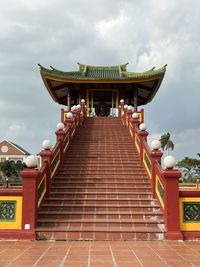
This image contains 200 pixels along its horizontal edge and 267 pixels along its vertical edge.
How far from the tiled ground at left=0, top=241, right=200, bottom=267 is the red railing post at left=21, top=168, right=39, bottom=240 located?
410 millimetres

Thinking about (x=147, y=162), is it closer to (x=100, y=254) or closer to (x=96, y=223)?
(x=96, y=223)

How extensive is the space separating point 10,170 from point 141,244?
39.8m

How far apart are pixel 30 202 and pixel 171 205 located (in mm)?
3023

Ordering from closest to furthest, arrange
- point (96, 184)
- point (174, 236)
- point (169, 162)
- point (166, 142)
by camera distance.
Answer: point (174, 236)
point (169, 162)
point (96, 184)
point (166, 142)

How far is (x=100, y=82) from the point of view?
21500mm

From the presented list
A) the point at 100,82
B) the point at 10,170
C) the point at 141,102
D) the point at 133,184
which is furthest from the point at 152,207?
the point at 10,170

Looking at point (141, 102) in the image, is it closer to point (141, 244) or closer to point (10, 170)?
point (141, 244)

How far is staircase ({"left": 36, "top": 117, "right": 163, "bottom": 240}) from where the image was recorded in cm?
737

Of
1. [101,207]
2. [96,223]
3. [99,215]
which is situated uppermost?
[101,207]

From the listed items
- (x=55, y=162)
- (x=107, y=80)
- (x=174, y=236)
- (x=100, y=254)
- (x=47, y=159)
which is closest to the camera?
(x=100, y=254)

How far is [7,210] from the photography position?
758 cm

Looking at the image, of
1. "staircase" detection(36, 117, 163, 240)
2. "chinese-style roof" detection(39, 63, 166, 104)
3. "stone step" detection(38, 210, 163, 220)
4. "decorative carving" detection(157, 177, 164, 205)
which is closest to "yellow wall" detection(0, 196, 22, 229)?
"staircase" detection(36, 117, 163, 240)

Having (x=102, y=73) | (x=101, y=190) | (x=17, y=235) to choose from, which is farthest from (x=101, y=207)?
(x=102, y=73)

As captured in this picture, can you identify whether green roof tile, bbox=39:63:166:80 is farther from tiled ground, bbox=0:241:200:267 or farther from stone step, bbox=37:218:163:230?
tiled ground, bbox=0:241:200:267
